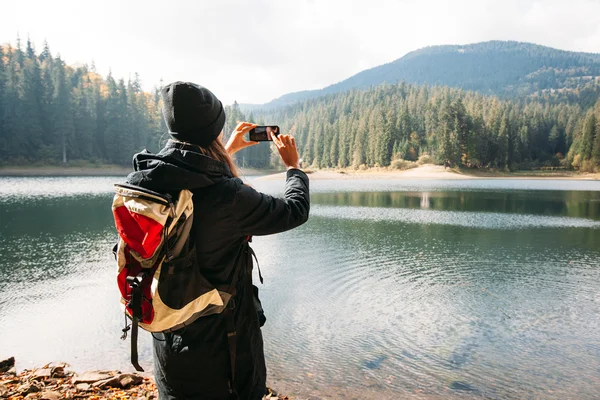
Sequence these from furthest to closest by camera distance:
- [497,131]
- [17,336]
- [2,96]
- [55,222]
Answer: [497,131] → [2,96] → [55,222] → [17,336]

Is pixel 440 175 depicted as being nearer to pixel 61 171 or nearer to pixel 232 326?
pixel 61 171

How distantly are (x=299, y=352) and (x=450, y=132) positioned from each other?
83202 millimetres

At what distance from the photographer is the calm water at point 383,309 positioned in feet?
21.4

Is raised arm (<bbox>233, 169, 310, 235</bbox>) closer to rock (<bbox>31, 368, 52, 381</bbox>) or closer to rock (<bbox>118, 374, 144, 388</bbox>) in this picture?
rock (<bbox>118, 374, 144, 388</bbox>)

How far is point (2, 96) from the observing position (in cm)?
7031

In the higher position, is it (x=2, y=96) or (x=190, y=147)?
(x=2, y=96)

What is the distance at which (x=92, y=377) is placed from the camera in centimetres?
Result: 563

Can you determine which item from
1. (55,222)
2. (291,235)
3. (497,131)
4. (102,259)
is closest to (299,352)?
(102,259)

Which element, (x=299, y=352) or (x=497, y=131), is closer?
(x=299, y=352)

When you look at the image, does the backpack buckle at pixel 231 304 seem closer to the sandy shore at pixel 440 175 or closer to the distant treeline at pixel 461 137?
the sandy shore at pixel 440 175

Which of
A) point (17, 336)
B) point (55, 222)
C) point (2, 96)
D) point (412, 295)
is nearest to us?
point (17, 336)

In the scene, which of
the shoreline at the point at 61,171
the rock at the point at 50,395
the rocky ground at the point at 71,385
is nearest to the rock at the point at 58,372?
the rocky ground at the point at 71,385

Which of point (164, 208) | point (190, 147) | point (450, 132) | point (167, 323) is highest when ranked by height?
point (450, 132)

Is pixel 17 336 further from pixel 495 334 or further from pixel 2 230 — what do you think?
pixel 2 230
